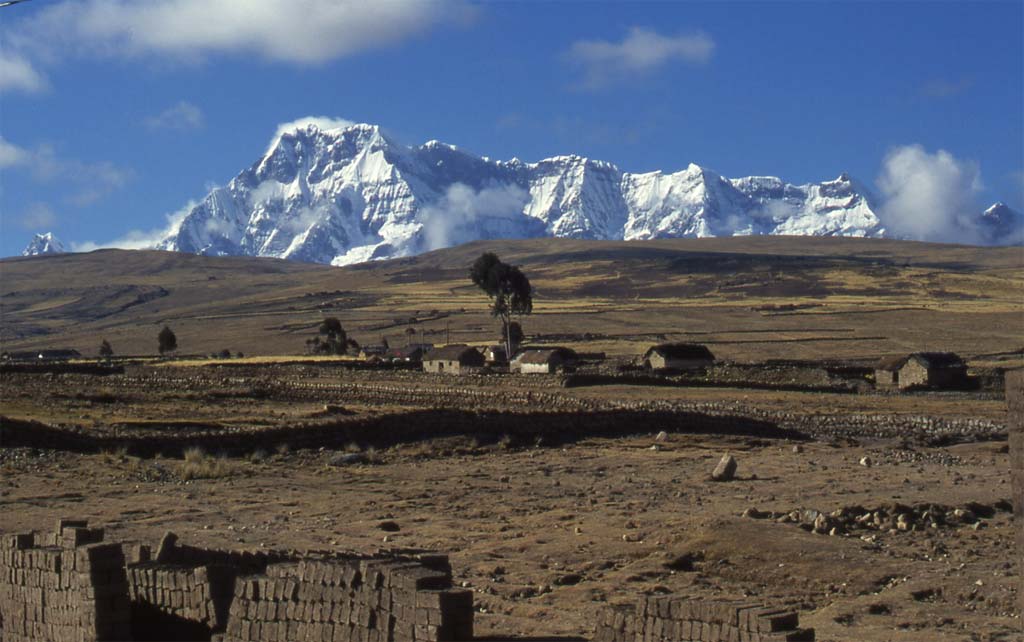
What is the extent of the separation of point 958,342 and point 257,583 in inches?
4422

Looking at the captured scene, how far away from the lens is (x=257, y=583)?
1148cm

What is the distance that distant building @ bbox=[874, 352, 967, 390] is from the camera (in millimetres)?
67500

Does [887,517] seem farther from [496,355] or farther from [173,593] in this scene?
[496,355]

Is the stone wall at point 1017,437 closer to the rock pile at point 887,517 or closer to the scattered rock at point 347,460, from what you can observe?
the rock pile at point 887,517

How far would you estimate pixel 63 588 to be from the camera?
42.5 ft

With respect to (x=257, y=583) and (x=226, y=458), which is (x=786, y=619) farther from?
(x=226, y=458)

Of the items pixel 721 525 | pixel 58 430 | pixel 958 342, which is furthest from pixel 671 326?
pixel 721 525

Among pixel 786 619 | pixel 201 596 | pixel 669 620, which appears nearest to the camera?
pixel 786 619

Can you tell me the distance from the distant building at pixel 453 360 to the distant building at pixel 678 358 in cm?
1045

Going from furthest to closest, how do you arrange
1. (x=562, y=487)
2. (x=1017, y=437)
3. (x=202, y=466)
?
(x=202, y=466) < (x=562, y=487) < (x=1017, y=437)

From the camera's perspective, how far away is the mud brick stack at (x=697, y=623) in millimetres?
9453

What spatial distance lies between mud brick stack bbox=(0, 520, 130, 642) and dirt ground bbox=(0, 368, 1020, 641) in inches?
138

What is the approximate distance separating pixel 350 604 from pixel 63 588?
3766 mm

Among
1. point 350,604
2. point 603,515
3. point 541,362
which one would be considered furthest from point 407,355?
point 350,604
